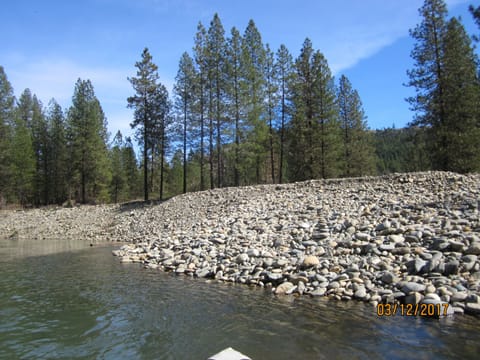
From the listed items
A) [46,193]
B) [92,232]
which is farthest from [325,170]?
[46,193]

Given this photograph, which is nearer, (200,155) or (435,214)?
(435,214)

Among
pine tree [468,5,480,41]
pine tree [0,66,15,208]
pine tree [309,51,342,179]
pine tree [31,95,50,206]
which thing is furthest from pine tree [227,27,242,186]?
pine tree [31,95,50,206]

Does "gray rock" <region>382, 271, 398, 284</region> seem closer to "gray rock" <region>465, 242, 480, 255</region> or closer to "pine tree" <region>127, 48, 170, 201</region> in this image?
"gray rock" <region>465, 242, 480, 255</region>

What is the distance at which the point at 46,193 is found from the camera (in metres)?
41.8

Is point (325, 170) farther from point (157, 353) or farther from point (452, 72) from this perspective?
point (157, 353)

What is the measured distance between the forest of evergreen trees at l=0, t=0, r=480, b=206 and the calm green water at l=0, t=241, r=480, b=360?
517 inches

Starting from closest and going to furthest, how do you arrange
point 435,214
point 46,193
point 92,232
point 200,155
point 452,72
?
point 435,214 < point 452,72 < point 92,232 < point 200,155 < point 46,193

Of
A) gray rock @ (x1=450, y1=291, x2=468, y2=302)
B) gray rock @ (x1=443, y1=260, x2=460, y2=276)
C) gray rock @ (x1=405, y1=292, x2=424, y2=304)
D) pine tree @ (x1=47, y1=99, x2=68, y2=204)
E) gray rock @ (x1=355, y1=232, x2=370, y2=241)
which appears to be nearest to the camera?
gray rock @ (x1=450, y1=291, x2=468, y2=302)

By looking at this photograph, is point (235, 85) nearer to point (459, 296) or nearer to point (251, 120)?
point (251, 120)

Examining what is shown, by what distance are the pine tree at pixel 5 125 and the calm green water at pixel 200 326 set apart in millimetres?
31386

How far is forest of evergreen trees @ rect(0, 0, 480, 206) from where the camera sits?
19.4m

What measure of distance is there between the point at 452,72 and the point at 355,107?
12.0m

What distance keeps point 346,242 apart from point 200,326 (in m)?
5.39

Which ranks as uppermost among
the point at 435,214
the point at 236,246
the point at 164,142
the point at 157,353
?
the point at 164,142
